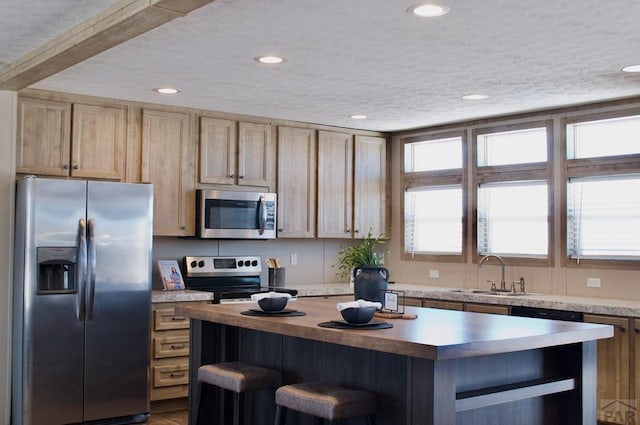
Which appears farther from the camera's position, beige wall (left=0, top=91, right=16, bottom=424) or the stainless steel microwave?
the stainless steel microwave

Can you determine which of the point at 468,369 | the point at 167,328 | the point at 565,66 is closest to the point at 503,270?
the point at 565,66

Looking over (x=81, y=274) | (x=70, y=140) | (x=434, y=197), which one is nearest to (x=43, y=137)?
(x=70, y=140)

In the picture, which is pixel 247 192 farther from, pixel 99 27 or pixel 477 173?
pixel 99 27

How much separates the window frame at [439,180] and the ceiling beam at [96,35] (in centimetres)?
367

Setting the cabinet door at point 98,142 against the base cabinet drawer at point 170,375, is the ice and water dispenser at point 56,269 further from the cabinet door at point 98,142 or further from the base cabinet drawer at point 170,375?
the base cabinet drawer at point 170,375

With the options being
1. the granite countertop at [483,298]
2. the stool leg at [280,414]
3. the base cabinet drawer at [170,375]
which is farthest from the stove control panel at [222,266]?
Result: the stool leg at [280,414]

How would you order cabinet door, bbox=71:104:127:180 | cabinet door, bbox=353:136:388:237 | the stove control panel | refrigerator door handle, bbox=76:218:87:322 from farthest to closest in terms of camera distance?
cabinet door, bbox=353:136:388:237 < the stove control panel < cabinet door, bbox=71:104:127:180 < refrigerator door handle, bbox=76:218:87:322

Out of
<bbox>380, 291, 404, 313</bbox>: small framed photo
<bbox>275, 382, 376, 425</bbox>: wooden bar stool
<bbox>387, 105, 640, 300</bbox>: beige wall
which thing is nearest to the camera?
<bbox>275, 382, 376, 425</bbox>: wooden bar stool

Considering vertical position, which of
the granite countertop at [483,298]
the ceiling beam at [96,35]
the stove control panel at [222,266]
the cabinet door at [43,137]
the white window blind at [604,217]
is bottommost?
the granite countertop at [483,298]

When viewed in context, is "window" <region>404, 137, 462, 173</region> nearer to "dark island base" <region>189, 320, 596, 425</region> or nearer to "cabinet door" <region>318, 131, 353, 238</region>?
"cabinet door" <region>318, 131, 353, 238</region>

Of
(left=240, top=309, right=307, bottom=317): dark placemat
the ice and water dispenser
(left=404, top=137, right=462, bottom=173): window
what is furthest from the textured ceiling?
(left=240, top=309, right=307, bottom=317): dark placemat

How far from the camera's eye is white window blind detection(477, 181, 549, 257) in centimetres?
621

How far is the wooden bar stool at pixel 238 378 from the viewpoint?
3.71m

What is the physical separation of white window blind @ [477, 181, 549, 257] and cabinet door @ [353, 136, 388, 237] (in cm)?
107
